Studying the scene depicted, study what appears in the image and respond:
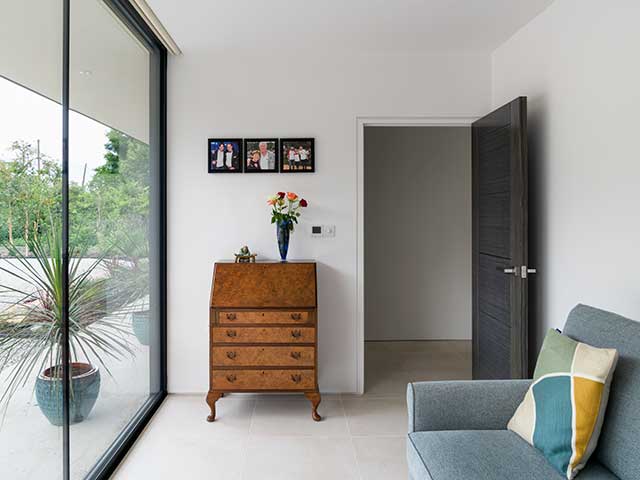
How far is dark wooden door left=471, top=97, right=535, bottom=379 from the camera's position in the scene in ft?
8.84

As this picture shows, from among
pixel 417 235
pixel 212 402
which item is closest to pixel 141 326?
pixel 212 402

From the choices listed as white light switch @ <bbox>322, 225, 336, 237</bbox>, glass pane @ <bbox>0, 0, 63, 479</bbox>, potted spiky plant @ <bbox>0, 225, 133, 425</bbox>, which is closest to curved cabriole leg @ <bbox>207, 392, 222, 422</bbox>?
potted spiky plant @ <bbox>0, 225, 133, 425</bbox>

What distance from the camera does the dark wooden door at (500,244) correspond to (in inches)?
106

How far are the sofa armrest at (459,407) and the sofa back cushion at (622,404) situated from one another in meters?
0.36

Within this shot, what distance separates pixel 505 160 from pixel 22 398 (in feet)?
8.94

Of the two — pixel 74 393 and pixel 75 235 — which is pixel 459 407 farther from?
pixel 75 235

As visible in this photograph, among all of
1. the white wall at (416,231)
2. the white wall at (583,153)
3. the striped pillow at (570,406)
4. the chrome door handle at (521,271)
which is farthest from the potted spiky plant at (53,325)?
the white wall at (416,231)

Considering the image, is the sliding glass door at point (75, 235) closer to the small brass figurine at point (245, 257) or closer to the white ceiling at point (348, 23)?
the white ceiling at point (348, 23)

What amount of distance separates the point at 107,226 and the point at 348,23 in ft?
6.30

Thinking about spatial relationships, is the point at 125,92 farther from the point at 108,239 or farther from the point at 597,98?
the point at 597,98

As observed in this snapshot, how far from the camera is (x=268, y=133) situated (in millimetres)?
3482

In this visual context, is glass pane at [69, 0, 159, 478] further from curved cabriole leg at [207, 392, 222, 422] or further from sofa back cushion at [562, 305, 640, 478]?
sofa back cushion at [562, 305, 640, 478]

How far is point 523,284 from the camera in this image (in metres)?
2.69

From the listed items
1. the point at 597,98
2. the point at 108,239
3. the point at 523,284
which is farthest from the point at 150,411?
the point at 597,98
